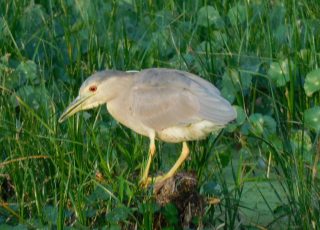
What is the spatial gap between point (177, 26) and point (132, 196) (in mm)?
2667

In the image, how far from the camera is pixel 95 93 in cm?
598

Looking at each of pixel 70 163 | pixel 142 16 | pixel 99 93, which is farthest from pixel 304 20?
pixel 70 163

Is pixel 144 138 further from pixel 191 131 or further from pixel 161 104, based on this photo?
pixel 191 131

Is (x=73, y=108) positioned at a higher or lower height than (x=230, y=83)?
higher

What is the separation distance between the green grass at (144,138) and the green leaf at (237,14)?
0.03ft

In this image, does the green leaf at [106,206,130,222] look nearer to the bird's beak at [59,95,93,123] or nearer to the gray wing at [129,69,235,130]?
the gray wing at [129,69,235,130]

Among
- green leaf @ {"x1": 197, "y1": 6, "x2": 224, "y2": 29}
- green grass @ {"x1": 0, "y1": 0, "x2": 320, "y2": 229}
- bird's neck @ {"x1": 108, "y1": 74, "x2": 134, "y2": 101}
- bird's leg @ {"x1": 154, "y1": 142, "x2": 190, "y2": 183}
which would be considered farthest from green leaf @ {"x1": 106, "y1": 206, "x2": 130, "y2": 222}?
green leaf @ {"x1": 197, "y1": 6, "x2": 224, "y2": 29}

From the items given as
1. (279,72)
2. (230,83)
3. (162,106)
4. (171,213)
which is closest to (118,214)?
(171,213)

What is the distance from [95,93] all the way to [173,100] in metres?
0.45

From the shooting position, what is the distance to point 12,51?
7.28 m

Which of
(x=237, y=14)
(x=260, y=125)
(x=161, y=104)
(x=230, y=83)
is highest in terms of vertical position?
(x=161, y=104)

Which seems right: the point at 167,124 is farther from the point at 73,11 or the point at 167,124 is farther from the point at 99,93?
the point at 73,11

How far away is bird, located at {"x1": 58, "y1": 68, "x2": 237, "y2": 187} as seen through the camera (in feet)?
18.1

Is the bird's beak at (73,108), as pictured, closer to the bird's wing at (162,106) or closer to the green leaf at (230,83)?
the bird's wing at (162,106)
